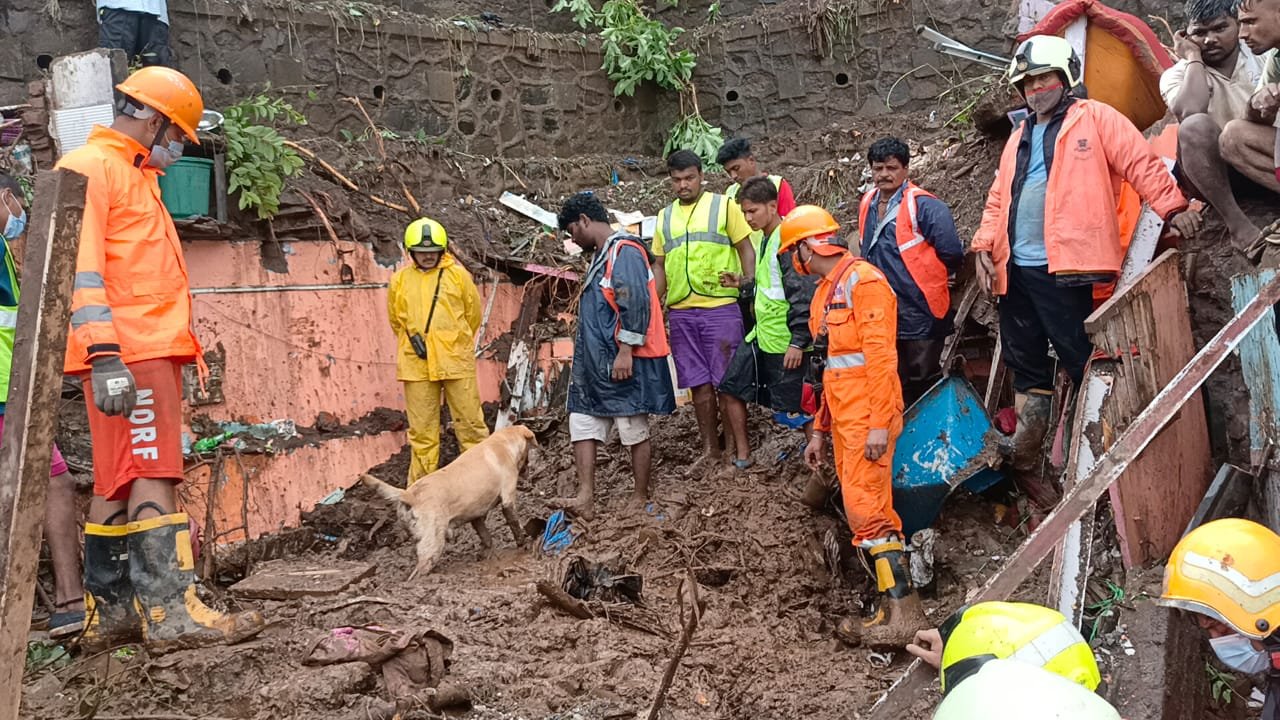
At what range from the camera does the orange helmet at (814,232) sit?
5.09 meters

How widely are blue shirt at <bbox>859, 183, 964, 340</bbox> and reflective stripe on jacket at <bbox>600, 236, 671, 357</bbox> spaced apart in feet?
4.77

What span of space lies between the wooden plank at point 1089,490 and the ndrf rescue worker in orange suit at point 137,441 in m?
2.61

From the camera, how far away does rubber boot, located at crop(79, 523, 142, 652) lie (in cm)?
408

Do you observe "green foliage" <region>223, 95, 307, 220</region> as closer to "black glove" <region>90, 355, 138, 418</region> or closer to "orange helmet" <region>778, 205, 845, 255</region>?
"black glove" <region>90, 355, 138, 418</region>

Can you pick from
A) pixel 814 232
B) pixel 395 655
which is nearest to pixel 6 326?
pixel 395 655

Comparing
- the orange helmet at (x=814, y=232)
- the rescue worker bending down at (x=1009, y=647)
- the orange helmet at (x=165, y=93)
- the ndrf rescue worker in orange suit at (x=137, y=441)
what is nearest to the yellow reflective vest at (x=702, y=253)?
the orange helmet at (x=814, y=232)

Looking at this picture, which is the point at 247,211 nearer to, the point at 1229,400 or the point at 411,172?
the point at 411,172

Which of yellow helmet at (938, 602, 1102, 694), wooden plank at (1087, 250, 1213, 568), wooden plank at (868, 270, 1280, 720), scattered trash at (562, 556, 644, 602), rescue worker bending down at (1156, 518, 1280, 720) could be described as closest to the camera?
yellow helmet at (938, 602, 1102, 694)

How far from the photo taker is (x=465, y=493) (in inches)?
235

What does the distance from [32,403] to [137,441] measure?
1.98 meters

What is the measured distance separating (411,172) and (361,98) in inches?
49.4

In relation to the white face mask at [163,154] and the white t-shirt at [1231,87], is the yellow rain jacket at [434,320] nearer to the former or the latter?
the white face mask at [163,154]

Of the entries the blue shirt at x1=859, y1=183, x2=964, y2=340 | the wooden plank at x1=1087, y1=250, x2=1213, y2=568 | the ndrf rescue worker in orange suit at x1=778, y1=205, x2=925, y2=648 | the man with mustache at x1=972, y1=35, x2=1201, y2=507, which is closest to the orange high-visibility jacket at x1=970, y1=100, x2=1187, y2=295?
the man with mustache at x1=972, y1=35, x2=1201, y2=507

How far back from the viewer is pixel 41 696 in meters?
3.80
